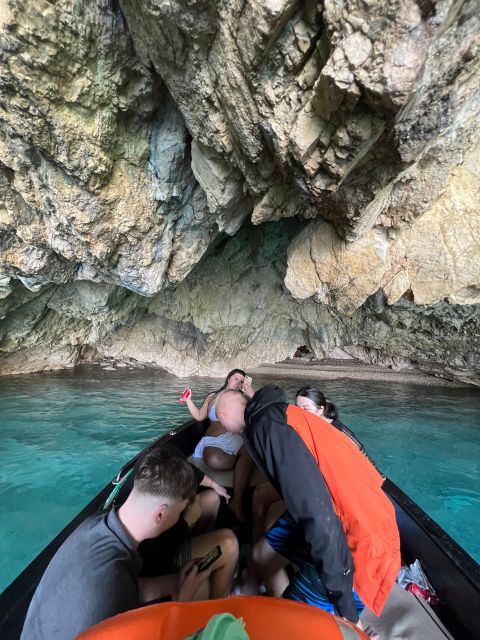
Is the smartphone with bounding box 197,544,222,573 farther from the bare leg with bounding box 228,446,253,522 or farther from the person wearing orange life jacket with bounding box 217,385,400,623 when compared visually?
the bare leg with bounding box 228,446,253,522

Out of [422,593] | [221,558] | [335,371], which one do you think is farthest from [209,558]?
[335,371]

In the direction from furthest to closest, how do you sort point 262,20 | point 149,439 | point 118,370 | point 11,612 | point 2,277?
point 118,370
point 2,277
point 149,439
point 262,20
point 11,612

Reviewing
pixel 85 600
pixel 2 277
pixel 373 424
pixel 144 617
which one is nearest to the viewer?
pixel 144 617

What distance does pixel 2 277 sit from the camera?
539cm

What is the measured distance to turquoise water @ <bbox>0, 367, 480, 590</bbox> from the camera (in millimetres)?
3121

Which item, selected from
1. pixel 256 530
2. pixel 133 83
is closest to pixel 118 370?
pixel 133 83

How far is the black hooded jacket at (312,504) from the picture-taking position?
44.4 inches

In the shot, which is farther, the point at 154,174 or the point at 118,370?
the point at 118,370

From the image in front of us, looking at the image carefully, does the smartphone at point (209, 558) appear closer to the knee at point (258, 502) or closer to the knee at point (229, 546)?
the knee at point (229, 546)

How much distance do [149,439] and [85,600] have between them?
13.2 feet

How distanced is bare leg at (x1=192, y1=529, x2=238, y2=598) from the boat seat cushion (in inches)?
28.6

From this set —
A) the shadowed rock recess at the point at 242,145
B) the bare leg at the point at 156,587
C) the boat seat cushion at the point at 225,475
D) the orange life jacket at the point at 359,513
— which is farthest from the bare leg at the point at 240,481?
the shadowed rock recess at the point at 242,145

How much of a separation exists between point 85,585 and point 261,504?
1.33 m

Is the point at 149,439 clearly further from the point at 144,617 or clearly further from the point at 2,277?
the point at 144,617
